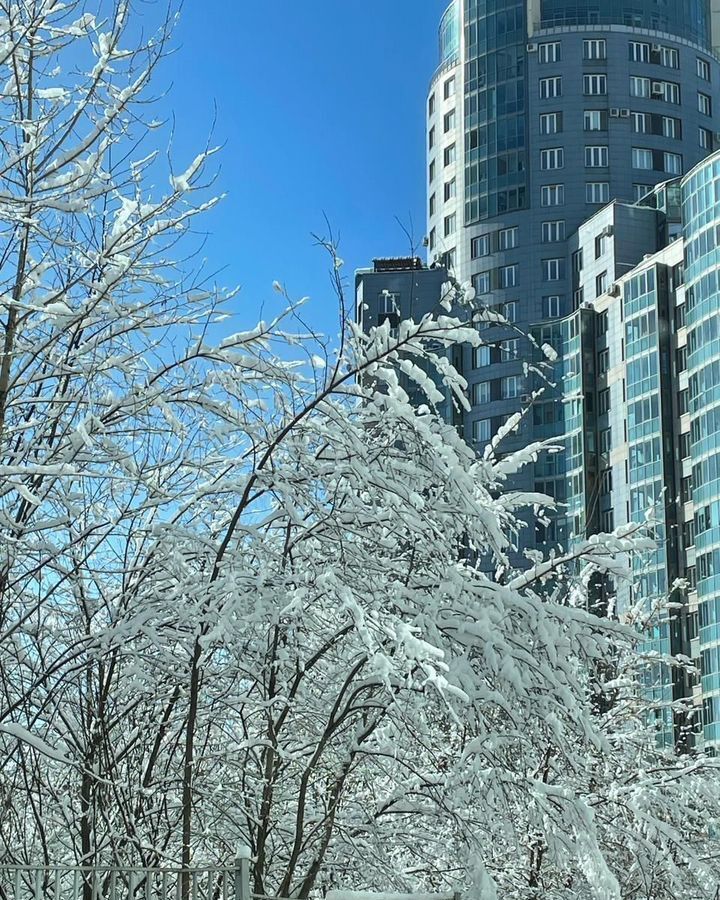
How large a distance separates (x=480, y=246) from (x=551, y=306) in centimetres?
698

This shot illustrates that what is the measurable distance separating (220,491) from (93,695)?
195cm

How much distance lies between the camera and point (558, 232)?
266ft

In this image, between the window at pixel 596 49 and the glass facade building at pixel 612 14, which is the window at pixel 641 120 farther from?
the glass facade building at pixel 612 14

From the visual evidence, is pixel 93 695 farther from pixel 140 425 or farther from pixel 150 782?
pixel 140 425

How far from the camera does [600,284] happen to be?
242 ft

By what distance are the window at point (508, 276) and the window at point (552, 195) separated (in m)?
4.18

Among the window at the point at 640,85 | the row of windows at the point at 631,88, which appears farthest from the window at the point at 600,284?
the window at the point at 640,85

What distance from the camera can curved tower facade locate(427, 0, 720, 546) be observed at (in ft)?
268

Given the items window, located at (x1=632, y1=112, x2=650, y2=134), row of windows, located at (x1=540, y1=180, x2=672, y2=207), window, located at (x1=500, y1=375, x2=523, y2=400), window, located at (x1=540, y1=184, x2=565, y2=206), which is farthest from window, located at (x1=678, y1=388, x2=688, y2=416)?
window, located at (x1=632, y1=112, x2=650, y2=134)

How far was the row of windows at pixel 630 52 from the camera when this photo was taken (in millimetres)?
84875

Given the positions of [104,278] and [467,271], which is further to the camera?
[467,271]

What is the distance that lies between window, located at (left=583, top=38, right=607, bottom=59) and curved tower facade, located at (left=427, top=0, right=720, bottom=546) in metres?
0.06

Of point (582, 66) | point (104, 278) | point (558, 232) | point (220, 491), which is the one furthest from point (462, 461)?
point (582, 66)

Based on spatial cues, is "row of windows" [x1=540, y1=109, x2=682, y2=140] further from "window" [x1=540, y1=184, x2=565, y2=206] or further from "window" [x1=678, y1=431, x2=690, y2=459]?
"window" [x1=678, y1=431, x2=690, y2=459]
